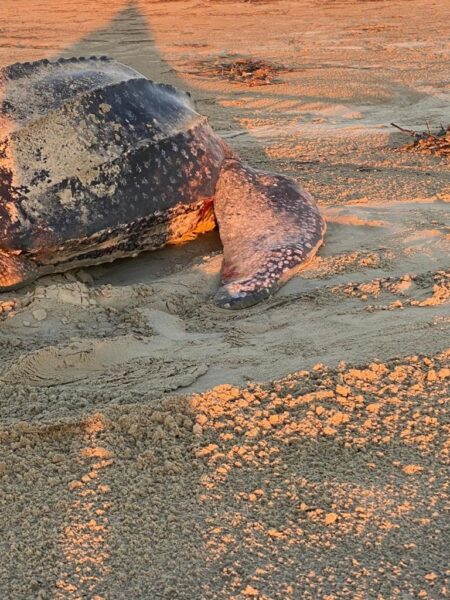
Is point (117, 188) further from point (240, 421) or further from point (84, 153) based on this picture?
point (240, 421)

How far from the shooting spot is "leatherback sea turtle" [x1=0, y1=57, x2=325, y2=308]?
9.06 feet

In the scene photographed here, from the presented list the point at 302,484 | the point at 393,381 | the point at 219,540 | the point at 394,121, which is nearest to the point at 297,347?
the point at 393,381

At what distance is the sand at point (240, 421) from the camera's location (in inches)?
55.2

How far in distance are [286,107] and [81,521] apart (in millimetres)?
4234

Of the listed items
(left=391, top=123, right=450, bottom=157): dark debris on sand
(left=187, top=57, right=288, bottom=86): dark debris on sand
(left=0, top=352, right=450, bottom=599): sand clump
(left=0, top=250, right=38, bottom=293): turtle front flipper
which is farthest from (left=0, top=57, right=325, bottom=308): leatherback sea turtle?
(left=187, top=57, right=288, bottom=86): dark debris on sand

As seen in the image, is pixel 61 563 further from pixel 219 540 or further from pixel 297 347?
pixel 297 347

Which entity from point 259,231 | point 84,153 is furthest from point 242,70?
point 84,153

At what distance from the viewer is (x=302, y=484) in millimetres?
1615

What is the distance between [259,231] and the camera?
9.95ft

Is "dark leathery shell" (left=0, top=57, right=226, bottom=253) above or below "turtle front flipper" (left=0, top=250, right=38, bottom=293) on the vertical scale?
above

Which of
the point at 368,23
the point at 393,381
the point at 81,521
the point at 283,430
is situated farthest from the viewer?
the point at 368,23

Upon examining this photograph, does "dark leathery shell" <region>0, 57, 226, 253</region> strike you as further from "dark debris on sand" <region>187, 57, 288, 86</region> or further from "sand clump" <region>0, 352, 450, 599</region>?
"dark debris on sand" <region>187, 57, 288, 86</region>

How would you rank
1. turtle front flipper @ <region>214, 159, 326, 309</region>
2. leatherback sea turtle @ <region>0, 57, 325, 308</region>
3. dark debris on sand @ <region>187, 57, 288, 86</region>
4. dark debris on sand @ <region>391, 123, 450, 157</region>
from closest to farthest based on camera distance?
turtle front flipper @ <region>214, 159, 326, 309</region>
leatherback sea turtle @ <region>0, 57, 325, 308</region>
dark debris on sand @ <region>391, 123, 450, 157</region>
dark debris on sand @ <region>187, 57, 288, 86</region>

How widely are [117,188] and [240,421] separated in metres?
1.37
